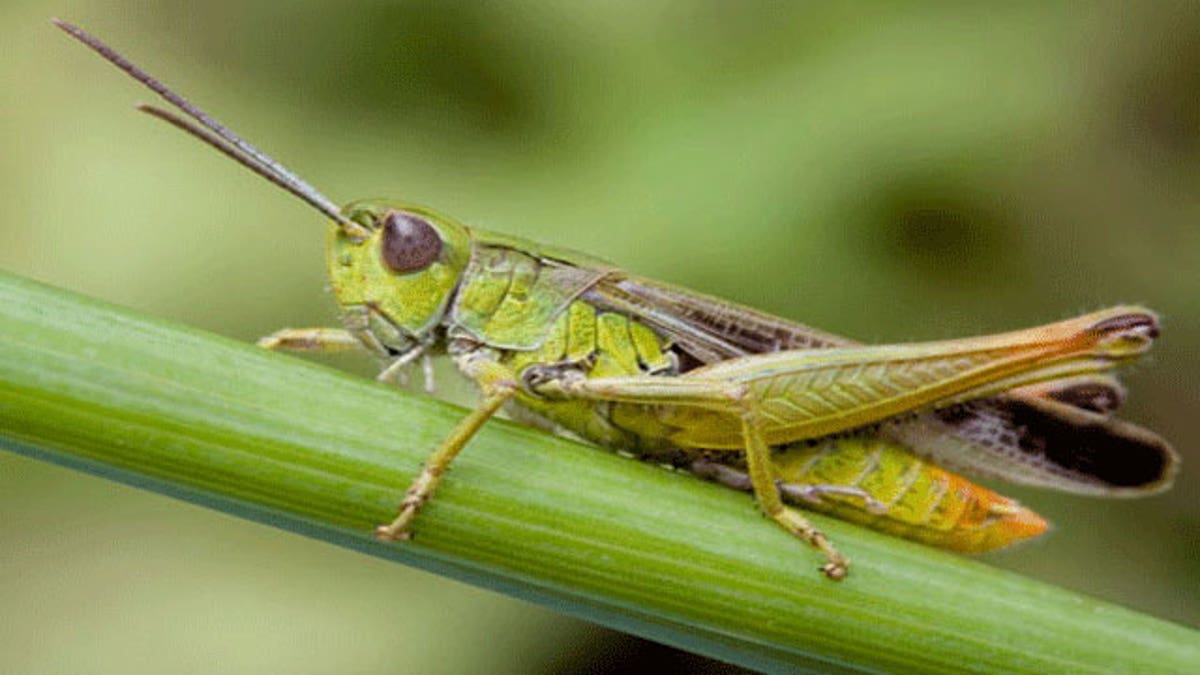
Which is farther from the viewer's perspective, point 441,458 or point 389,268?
point 389,268

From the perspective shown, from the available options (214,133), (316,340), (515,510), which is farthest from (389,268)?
(515,510)

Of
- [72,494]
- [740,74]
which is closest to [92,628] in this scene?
[72,494]

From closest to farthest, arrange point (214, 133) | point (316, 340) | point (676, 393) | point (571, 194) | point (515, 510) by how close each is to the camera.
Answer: point (515, 510)
point (214, 133)
point (676, 393)
point (316, 340)
point (571, 194)

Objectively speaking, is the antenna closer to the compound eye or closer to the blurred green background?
the compound eye

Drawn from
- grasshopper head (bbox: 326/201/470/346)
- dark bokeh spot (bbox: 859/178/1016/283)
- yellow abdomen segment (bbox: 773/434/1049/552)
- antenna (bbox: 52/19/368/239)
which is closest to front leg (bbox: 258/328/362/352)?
grasshopper head (bbox: 326/201/470/346)

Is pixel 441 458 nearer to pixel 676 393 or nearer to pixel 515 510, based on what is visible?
pixel 515 510

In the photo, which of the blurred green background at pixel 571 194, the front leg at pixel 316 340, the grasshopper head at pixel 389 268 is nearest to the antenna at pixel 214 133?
the grasshopper head at pixel 389 268

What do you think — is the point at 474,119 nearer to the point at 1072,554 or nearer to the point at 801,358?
the point at 801,358
